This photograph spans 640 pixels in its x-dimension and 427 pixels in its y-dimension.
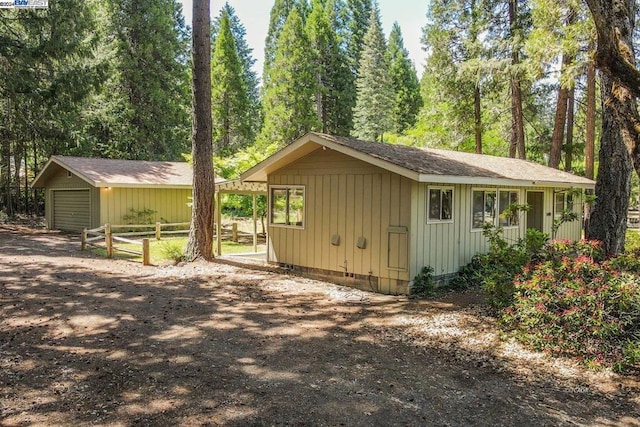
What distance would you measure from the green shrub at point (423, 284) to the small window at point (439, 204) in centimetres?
109

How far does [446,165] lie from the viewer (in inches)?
418

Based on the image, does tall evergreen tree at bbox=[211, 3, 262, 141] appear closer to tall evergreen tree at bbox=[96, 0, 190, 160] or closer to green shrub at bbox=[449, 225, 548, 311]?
tall evergreen tree at bbox=[96, 0, 190, 160]

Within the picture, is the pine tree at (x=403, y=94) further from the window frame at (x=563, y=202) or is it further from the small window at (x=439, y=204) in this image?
the small window at (x=439, y=204)

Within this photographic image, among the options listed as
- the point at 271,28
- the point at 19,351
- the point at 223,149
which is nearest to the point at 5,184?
the point at 223,149

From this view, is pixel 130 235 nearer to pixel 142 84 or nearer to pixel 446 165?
pixel 142 84

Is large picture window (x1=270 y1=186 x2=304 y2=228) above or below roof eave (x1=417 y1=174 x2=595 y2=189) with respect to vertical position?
below

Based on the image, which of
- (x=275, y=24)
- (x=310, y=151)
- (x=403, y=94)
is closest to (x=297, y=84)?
(x=275, y=24)

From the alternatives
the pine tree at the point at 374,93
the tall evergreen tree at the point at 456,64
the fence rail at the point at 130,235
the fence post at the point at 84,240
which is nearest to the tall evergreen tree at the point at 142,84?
the fence rail at the point at 130,235

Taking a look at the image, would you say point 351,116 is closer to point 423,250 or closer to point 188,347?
point 423,250

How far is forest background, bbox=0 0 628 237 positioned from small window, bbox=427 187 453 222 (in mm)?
5357

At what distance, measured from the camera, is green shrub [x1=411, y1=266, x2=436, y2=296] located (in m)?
9.65

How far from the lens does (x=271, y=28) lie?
41.2 meters

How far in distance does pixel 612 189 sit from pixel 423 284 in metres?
3.84

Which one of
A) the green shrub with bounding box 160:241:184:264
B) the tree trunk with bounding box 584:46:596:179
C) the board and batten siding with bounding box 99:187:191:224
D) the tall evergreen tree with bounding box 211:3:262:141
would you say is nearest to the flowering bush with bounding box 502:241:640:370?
the green shrub with bounding box 160:241:184:264
